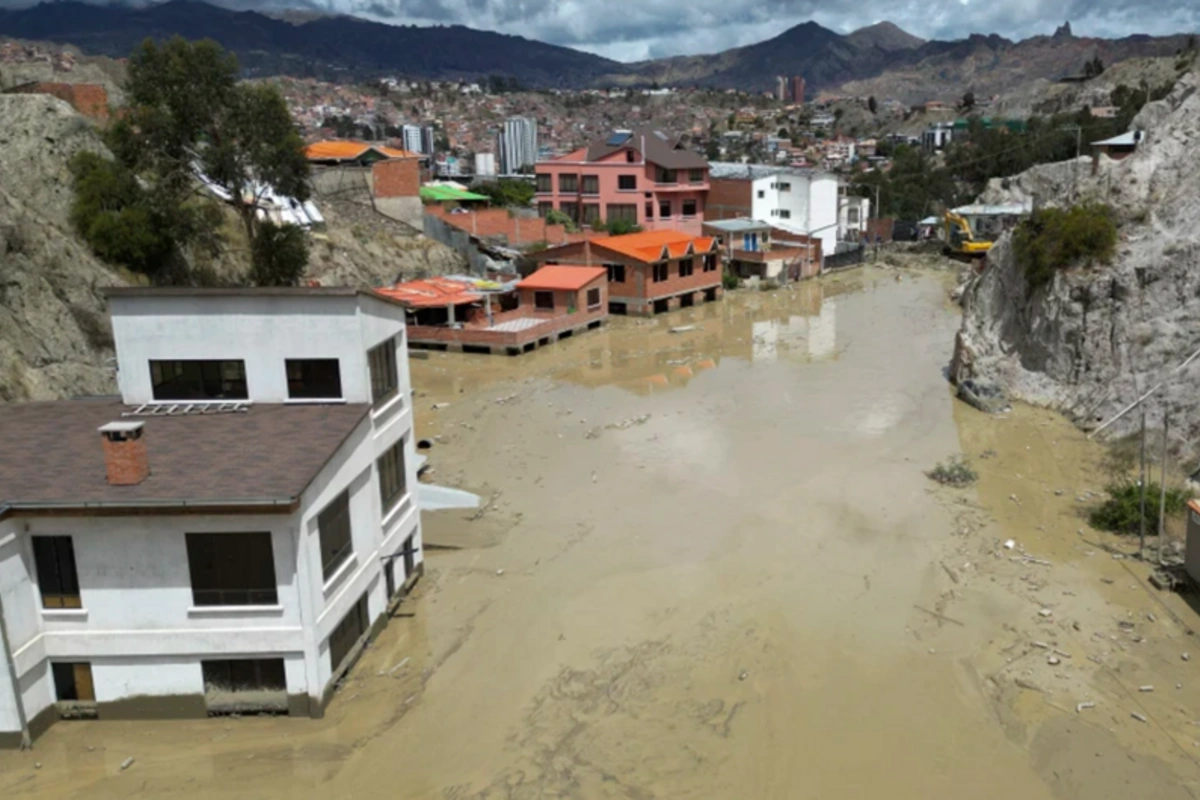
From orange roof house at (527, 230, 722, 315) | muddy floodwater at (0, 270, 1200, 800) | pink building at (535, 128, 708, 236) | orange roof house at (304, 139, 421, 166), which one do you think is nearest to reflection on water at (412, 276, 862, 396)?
orange roof house at (527, 230, 722, 315)

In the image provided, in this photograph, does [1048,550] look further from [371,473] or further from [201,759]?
[201,759]

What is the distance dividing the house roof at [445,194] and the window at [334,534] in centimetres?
4750

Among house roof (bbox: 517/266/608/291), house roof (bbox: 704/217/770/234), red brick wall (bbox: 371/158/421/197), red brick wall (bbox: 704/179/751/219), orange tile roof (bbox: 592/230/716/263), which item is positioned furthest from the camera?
red brick wall (bbox: 704/179/751/219)

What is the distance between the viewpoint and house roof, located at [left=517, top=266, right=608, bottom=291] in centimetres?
4441

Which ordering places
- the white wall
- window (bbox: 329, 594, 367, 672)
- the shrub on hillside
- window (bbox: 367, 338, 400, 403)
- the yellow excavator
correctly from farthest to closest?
the yellow excavator
the shrub on hillside
window (bbox: 367, 338, 400, 403)
the white wall
window (bbox: 329, 594, 367, 672)

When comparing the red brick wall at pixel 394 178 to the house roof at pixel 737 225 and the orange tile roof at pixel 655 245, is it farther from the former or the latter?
the house roof at pixel 737 225

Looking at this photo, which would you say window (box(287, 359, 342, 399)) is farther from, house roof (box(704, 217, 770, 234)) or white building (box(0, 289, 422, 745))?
house roof (box(704, 217, 770, 234))

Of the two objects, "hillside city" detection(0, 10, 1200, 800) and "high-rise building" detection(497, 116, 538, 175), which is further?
"high-rise building" detection(497, 116, 538, 175)

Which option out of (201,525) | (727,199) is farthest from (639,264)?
(201,525)

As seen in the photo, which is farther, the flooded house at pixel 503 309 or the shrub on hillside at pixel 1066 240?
the flooded house at pixel 503 309

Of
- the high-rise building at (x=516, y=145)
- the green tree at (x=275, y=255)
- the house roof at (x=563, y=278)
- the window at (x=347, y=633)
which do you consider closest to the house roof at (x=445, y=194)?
the house roof at (x=563, y=278)

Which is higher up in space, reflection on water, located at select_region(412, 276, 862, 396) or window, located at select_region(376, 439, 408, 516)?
window, located at select_region(376, 439, 408, 516)

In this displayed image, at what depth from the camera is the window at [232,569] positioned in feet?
41.4

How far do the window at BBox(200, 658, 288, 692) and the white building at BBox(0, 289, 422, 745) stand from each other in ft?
0.09
